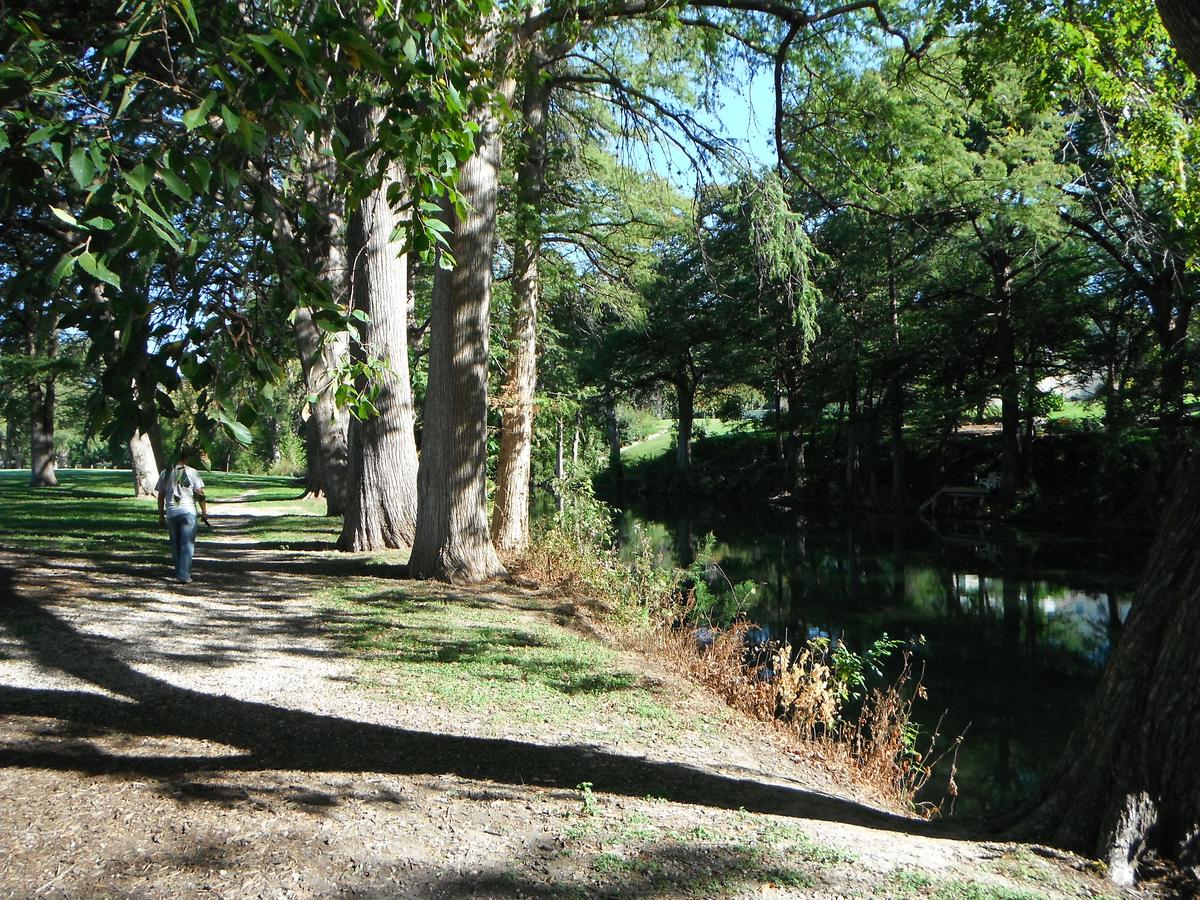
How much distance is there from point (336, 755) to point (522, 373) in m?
Result: 9.40

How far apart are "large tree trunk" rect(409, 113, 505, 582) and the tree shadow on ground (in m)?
5.15

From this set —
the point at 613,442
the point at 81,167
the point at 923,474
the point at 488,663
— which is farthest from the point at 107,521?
the point at 613,442

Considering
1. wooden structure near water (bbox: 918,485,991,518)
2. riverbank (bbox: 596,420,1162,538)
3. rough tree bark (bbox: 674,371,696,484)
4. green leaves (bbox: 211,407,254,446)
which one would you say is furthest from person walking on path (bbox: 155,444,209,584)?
rough tree bark (bbox: 674,371,696,484)

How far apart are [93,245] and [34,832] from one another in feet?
8.39

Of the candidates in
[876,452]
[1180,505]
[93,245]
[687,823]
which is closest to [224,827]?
[687,823]

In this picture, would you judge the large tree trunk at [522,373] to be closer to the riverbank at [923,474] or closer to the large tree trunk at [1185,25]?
the large tree trunk at [1185,25]

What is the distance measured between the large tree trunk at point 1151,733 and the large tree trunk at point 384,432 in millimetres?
10803

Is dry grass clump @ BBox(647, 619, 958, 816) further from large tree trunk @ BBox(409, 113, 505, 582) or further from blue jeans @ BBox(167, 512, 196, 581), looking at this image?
blue jeans @ BBox(167, 512, 196, 581)

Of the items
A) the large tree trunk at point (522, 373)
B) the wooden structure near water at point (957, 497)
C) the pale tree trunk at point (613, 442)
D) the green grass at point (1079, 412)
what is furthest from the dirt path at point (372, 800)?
the pale tree trunk at point (613, 442)

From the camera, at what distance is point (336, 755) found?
5453 millimetres

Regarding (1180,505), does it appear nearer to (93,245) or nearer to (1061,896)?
(1061,896)

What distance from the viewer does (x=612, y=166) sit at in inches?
691

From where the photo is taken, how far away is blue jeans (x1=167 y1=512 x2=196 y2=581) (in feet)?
35.3

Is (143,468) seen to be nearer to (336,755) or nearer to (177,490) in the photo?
(177,490)
